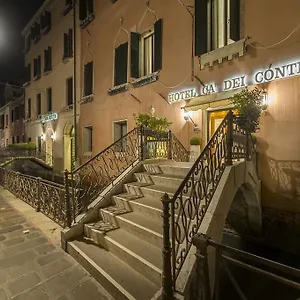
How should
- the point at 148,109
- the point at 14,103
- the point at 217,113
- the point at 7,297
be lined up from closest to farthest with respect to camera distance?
the point at 7,297
the point at 217,113
the point at 148,109
the point at 14,103

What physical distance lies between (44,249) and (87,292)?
1.74 meters

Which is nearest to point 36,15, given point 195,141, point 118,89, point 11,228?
point 118,89

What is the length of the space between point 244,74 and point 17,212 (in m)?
8.22

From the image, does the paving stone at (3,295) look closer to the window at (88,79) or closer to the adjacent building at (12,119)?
the window at (88,79)

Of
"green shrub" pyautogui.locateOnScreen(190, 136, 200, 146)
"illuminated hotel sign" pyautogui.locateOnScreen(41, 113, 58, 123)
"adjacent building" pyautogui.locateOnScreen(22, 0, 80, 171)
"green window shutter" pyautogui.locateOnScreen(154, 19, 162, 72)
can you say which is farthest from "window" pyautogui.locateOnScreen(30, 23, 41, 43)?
"green shrub" pyautogui.locateOnScreen(190, 136, 200, 146)

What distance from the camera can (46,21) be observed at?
1605 centimetres

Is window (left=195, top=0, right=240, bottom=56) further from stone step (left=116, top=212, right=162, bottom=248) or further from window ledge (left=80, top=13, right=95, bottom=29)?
window ledge (left=80, top=13, right=95, bottom=29)

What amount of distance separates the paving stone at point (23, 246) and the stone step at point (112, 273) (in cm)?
89

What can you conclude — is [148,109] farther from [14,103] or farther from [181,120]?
[14,103]

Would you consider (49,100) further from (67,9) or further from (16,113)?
(16,113)

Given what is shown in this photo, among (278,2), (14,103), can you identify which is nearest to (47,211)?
(278,2)

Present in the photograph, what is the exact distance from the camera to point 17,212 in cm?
666

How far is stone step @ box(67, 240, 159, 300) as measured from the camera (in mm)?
2918

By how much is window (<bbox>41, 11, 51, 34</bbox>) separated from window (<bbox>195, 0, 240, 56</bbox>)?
13417 mm
